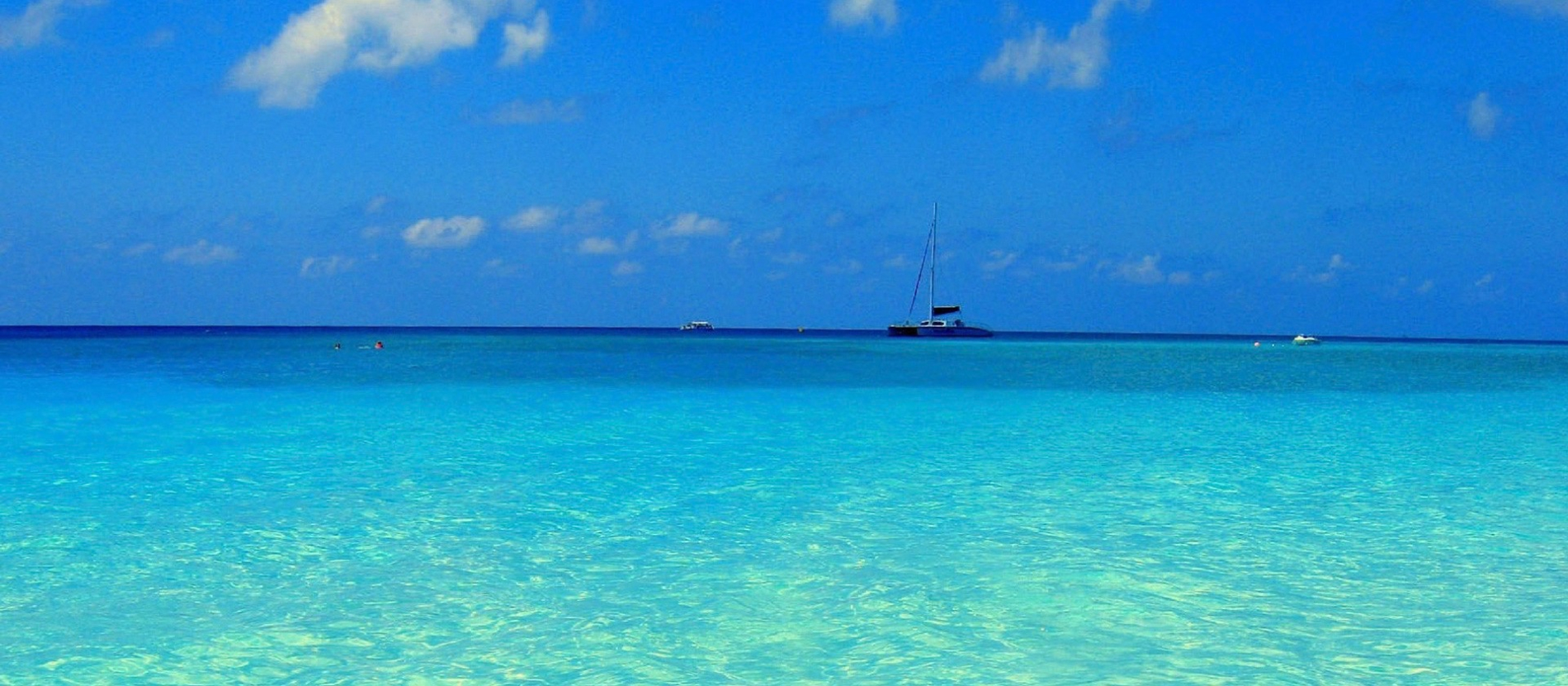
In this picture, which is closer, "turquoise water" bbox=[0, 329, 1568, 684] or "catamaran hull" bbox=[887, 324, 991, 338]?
"turquoise water" bbox=[0, 329, 1568, 684]

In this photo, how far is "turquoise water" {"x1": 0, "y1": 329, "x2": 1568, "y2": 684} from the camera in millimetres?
5617

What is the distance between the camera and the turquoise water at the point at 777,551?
562cm

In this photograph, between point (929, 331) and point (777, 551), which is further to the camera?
point (929, 331)

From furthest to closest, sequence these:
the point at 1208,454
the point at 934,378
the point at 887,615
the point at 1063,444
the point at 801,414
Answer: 1. the point at 934,378
2. the point at 801,414
3. the point at 1063,444
4. the point at 1208,454
5. the point at 887,615

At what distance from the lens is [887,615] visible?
20.8 ft

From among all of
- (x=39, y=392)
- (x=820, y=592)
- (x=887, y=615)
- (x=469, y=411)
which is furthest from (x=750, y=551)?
(x=39, y=392)

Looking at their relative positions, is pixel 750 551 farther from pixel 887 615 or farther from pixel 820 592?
pixel 887 615

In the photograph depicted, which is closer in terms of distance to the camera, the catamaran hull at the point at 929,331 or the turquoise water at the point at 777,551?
the turquoise water at the point at 777,551

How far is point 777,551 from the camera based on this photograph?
26.9 feet

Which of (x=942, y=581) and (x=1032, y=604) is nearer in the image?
(x=1032, y=604)

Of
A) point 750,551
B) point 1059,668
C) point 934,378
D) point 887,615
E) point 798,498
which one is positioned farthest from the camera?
point 934,378

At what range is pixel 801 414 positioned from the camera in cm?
2064

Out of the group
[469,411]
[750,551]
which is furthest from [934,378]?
[750,551]

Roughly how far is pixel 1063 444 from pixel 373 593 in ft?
35.5
